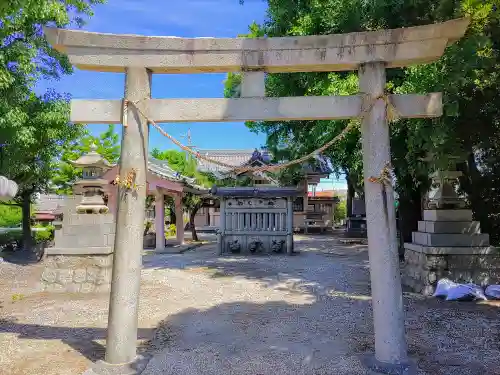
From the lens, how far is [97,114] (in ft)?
14.8

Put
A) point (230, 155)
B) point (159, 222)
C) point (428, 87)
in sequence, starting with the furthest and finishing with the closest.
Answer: point (230, 155), point (159, 222), point (428, 87)

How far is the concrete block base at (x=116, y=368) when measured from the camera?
4.03 meters

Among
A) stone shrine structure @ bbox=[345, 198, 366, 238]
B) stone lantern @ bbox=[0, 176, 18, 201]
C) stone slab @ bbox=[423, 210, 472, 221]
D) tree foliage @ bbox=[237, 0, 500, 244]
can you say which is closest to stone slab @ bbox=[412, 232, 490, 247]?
stone slab @ bbox=[423, 210, 472, 221]

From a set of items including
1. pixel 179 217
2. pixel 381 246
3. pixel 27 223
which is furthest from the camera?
pixel 179 217

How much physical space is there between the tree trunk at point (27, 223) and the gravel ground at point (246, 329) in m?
7.78

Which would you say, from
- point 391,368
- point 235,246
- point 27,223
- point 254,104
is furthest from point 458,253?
point 27,223

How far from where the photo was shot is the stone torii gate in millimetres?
4191

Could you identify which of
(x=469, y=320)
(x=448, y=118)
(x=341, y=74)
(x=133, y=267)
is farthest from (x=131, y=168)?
(x=341, y=74)

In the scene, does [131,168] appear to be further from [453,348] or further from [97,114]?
[453,348]

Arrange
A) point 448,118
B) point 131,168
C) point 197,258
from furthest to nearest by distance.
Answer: point 197,258, point 448,118, point 131,168

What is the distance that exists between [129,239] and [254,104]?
6.46ft

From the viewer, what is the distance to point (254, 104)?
14.6ft

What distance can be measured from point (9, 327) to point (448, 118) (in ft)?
22.9

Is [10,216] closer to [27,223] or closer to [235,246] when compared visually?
[27,223]
